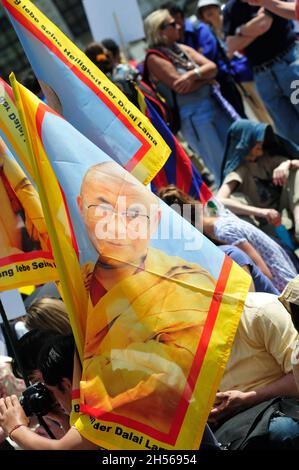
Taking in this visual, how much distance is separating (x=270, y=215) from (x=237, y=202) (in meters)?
0.35

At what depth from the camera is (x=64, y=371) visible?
3488 millimetres

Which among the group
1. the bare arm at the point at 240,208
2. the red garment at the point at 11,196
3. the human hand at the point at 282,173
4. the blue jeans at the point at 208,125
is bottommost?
the blue jeans at the point at 208,125

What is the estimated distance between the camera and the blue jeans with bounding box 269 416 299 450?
321 cm

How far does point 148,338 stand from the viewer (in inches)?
120

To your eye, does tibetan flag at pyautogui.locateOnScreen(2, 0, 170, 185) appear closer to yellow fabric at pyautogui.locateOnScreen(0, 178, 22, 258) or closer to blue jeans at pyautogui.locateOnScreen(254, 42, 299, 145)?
yellow fabric at pyautogui.locateOnScreen(0, 178, 22, 258)

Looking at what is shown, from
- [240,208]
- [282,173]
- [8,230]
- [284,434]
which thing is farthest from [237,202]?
[284,434]

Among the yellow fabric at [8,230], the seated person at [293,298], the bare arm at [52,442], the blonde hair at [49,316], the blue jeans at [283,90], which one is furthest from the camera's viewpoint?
the blue jeans at [283,90]

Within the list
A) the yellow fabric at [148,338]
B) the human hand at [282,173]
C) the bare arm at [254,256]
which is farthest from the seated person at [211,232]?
the yellow fabric at [148,338]

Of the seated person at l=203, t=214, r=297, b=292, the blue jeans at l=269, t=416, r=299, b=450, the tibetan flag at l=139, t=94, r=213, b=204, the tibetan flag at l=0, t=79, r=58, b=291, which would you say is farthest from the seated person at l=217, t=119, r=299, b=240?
the blue jeans at l=269, t=416, r=299, b=450

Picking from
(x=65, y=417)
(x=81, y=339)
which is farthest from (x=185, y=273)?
(x=65, y=417)

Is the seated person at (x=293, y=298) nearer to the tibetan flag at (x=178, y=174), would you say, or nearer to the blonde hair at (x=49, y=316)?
the blonde hair at (x=49, y=316)

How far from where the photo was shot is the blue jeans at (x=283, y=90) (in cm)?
636
